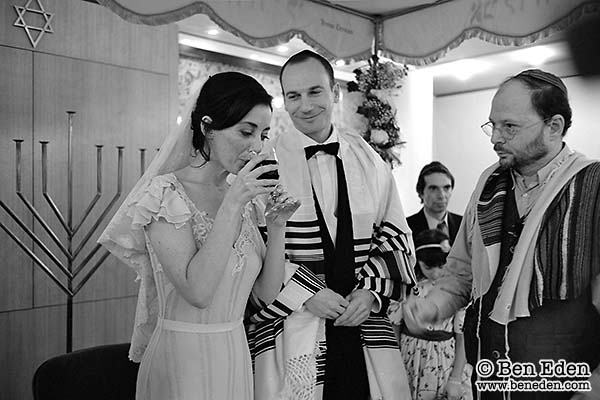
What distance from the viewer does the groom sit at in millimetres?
1913

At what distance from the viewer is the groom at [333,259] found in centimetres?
191

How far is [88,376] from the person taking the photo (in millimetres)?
1741

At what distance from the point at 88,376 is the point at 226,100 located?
0.86m

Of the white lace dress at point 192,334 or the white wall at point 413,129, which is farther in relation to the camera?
the white wall at point 413,129

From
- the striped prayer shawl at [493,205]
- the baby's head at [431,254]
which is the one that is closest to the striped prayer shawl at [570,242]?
the striped prayer shawl at [493,205]

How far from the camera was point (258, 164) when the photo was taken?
1558 mm

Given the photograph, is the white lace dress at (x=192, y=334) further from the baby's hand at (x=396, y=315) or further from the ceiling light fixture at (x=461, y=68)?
the ceiling light fixture at (x=461, y=68)

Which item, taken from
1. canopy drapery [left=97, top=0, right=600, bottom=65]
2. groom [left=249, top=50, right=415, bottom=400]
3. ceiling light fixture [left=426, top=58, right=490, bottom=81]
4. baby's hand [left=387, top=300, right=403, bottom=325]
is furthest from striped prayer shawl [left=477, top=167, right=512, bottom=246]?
ceiling light fixture [left=426, top=58, right=490, bottom=81]

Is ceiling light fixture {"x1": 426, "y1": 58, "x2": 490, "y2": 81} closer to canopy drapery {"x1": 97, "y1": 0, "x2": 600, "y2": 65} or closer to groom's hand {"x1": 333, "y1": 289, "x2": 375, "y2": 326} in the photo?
canopy drapery {"x1": 97, "y1": 0, "x2": 600, "y2": 65}

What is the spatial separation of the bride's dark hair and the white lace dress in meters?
0.19

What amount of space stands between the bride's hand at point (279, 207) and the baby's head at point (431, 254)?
4.62 feet

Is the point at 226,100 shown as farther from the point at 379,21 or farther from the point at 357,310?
the point at 379,21

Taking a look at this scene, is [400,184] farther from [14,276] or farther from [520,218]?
[520,218]

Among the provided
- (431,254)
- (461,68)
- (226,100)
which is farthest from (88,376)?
(461,68)
